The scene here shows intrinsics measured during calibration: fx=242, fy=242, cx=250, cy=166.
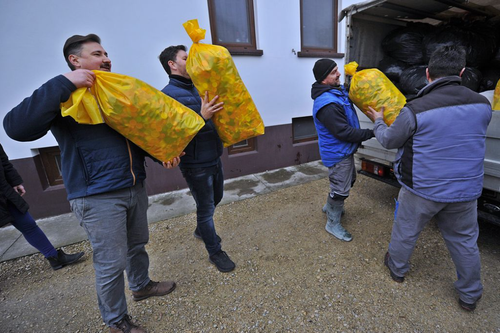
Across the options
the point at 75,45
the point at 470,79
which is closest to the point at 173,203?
the point at 75,45

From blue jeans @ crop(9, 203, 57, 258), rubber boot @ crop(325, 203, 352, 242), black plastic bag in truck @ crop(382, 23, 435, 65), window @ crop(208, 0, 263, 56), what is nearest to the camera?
blue jeans @ crop(9, 203, 57, 258)

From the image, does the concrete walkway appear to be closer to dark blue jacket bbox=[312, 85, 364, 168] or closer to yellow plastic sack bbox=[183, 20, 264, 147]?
dark blue jacket bbox=[312, 85, 364, 168]

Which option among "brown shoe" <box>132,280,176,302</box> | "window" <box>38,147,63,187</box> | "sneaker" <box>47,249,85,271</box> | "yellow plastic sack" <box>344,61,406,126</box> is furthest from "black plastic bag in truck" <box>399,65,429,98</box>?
"window" <box>38,147,63,187</box>

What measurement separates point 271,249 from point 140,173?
1.55 meters

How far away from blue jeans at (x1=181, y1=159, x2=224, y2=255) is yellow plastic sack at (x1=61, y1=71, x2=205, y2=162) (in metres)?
0.44

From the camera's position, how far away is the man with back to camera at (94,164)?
3.71ft

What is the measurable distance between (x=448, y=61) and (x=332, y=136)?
38.9 inches

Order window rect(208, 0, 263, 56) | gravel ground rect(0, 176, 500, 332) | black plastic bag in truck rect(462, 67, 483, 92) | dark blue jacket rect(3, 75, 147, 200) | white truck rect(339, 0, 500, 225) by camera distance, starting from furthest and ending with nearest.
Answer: window rect(208, 0, 263, 56), white truck rect(339, 0, 500, 225), black plastic bag in truck rect(462, 67, 483, 92), gravel ground rect(0, 176, 500, 332), dark blue jacket rect(3, 75, 147, 200)

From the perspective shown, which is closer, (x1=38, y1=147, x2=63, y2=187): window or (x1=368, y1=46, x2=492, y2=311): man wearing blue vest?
(x1=368, y1=46, x2=492, y2=311): man wearing blue vest

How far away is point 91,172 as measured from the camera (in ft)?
4.43

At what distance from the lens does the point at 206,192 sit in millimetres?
2047

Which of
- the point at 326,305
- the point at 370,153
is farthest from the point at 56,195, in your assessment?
the point at 370,153

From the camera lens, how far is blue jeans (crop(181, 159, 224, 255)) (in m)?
1.98

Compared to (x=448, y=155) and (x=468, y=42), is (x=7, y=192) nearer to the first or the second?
(x=448, y=155)
